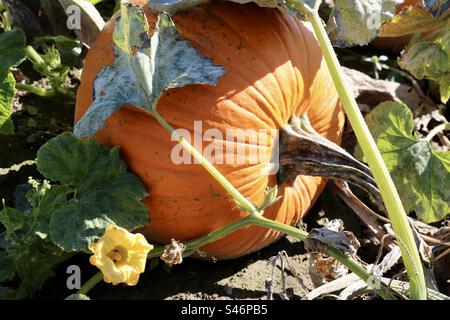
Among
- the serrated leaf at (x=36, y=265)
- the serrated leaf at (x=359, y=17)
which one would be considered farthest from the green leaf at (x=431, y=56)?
the serrated leaf at (x=36, y=265)

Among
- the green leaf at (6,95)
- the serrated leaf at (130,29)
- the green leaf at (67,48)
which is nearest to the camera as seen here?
the serrated leaf at (130,29)

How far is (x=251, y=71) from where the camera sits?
1956 millimetres

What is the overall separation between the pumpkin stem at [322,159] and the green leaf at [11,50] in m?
0.76

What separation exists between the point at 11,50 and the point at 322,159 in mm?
916

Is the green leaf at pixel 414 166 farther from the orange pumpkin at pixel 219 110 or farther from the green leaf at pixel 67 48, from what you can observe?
the green leaf at pixel 67 48

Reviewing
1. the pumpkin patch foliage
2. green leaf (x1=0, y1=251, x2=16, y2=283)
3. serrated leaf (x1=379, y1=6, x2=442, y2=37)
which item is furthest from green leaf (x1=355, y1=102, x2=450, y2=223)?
green leaf (x1=0, y1=251, x2=16, y2=283)

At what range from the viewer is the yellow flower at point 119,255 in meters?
1.61

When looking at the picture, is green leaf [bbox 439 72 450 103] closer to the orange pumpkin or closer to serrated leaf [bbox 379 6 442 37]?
serrated leaf [bbox 379 6 442 37]

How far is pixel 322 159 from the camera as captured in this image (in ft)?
6.73

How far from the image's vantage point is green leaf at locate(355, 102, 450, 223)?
7.00 feet

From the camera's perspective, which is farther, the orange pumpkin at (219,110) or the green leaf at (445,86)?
the green leaf at (445,86)

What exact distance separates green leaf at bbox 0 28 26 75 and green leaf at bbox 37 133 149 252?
0.96 ft
